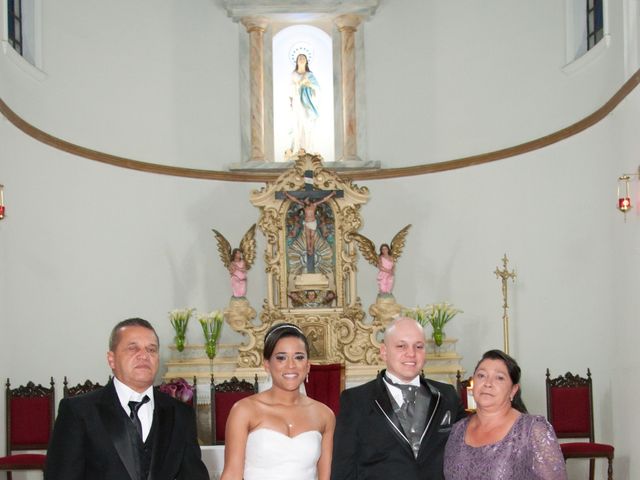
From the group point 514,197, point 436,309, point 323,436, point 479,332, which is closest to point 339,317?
point 436,309

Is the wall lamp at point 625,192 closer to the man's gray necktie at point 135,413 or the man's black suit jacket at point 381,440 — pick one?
the man's black suit jacket at point 381,440

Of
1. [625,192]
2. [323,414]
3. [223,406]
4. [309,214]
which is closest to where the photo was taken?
[323,414]

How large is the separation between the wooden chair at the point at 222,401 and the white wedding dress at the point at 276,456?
481 cm

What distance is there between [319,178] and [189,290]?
2.38 m

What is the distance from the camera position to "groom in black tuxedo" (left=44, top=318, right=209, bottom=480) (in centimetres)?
379

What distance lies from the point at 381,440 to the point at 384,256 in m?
7.27

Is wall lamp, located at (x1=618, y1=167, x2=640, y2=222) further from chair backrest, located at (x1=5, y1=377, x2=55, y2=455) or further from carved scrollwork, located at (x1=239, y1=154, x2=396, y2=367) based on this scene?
chair backrest, located at (x1=5, y1=377, x2=55, y2=455)

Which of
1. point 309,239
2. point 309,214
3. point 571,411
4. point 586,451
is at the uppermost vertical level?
point 309,214

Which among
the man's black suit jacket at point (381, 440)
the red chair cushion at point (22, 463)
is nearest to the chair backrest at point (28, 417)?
the red chair cushion at point (22, 463)

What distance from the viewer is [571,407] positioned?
9.15 metres

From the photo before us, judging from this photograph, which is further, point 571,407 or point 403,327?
point 571,407

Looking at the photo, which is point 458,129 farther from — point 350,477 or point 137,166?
point 350,477

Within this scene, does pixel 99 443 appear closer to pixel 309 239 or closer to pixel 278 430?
pixel 278 430

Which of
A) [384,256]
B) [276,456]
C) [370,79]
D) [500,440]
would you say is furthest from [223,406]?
[370,79]
